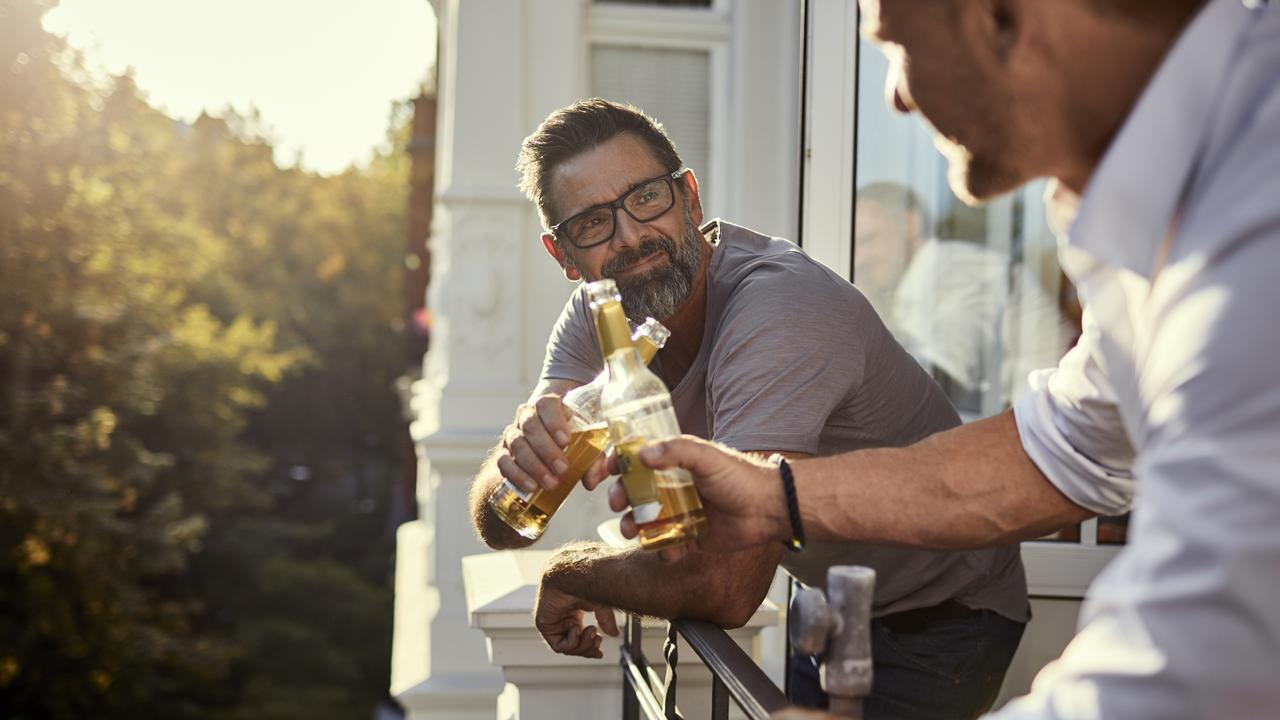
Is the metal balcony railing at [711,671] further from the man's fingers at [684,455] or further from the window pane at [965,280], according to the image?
the window pane at [965,280]

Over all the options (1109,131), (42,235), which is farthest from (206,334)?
(1109,131)

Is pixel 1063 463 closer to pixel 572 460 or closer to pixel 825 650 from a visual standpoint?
pixel 825 650

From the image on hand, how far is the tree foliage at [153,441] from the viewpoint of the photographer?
460 inches

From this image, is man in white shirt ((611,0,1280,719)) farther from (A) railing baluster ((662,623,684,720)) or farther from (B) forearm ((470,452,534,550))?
(B) forearm ((470,452,534,550))

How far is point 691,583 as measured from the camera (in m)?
1.88

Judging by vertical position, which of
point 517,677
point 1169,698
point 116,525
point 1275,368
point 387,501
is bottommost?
point 387,501

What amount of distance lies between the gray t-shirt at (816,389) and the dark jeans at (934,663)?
43 millimetres

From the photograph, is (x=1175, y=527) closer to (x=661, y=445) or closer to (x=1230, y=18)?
(x=1230, y=18)

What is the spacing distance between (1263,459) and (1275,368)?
0.19 feet

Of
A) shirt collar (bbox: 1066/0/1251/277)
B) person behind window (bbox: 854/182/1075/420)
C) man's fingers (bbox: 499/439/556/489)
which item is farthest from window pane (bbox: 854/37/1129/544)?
shirt collar (bbox: 1066/0/1251/277)

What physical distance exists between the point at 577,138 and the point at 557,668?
3.46ft

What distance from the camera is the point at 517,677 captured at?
2.40 m

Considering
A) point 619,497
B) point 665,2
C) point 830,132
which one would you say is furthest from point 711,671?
point 665,2

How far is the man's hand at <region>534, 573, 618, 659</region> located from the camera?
212 centimetres
